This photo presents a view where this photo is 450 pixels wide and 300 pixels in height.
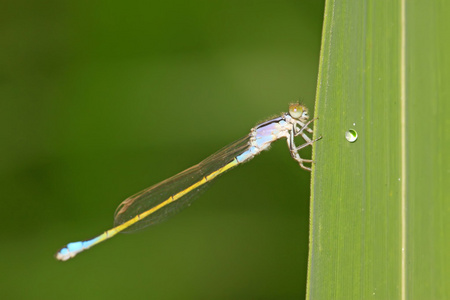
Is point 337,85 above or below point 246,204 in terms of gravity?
below

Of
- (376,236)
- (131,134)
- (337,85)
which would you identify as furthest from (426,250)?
(131,134)

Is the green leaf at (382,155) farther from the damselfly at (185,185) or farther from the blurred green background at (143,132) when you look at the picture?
the blurred green background at (143,132)

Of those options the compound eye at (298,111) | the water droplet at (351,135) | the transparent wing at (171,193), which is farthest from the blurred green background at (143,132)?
the water droplet at (351,135)

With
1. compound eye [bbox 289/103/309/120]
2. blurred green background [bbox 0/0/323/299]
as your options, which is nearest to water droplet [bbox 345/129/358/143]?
compound eye [bbox 289/103/309/120]

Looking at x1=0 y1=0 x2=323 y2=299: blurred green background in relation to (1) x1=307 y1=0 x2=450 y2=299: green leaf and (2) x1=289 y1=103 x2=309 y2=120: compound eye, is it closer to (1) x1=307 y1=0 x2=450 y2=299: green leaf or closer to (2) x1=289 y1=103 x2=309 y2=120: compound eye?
(2) x1=289 y1=103 x2=309 y2=120: compound eye

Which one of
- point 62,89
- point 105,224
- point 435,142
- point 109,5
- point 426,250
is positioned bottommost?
point 426,250

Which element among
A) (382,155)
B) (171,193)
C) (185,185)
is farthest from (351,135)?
(171,193)

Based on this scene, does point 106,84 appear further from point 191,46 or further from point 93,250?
point 93,250

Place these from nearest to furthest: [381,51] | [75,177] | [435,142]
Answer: [435,142] → [381,51] → [75,177]
